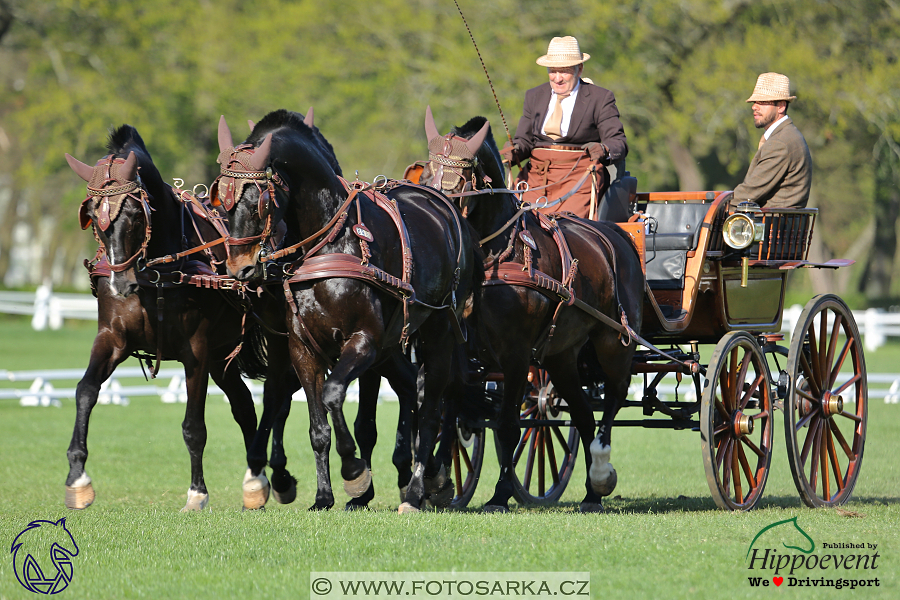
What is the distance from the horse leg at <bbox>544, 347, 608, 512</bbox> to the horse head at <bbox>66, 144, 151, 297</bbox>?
9.30 feet

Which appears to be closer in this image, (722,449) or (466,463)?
(722,449)

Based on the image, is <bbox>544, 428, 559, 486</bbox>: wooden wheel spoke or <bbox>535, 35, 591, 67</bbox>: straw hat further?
<bbox>544, 428, 559, 486</bbox>: wooden wheel spoke

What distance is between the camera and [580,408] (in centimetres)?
800

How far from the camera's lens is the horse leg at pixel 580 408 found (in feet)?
25.4

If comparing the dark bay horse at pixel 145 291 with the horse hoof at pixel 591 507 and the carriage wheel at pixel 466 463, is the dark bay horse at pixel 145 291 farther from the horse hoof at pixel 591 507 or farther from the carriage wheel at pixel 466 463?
the horse hoof at pixel 591 507

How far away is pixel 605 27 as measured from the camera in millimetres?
27609

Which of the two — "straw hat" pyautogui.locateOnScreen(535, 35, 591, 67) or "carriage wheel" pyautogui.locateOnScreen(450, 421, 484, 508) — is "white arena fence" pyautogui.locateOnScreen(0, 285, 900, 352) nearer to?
"carriage wheel" pyautogui.locateOnScreen(450, 421, 484, 508)

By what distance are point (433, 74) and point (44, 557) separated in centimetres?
2560

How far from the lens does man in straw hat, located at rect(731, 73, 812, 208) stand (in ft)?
27.7

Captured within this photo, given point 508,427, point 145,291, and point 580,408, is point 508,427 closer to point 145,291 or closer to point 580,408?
point 580,408

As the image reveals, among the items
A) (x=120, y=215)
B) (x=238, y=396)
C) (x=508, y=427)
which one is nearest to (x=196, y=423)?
(x=238, y=396)

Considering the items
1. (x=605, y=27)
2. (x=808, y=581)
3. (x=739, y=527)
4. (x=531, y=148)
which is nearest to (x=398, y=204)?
(x=531, y=148)

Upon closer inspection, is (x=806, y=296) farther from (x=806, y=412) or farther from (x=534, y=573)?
(x=534, y=573)

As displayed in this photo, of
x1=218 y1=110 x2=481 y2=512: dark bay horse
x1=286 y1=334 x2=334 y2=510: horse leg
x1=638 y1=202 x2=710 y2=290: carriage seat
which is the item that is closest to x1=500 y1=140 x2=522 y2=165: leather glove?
x1=638 y1=202 x2=710 y2=290: carriage seat
